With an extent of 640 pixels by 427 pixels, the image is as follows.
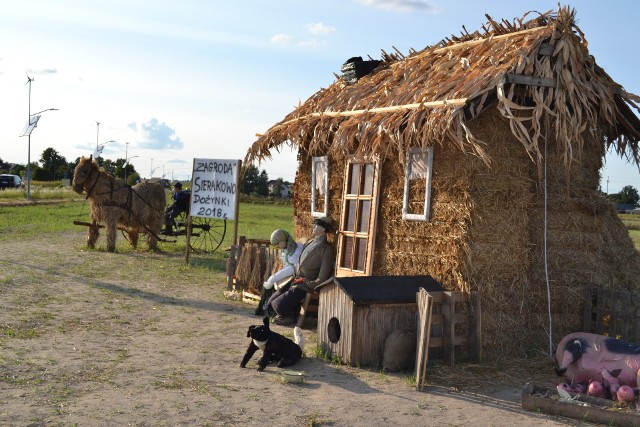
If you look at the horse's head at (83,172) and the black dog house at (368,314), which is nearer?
the black dog house at (368,314)

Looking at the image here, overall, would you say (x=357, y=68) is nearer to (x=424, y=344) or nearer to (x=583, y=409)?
(x=424, y=344)

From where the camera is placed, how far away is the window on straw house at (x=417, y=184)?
952cm

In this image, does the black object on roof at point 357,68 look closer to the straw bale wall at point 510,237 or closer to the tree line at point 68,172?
the straw bale wall at point 510,237

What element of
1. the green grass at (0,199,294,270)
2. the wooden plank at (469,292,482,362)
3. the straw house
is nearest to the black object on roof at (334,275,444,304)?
the straw house

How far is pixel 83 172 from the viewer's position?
18.8m

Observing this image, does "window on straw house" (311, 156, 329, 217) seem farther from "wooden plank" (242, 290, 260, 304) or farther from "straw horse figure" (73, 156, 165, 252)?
"straw horse figure" (73, 156, 165, 252)

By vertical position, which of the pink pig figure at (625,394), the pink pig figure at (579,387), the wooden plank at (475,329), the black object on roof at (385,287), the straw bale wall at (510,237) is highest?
the straw bale wall at (510,237)

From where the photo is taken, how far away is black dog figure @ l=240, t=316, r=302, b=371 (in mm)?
8234

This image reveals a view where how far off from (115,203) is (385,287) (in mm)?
11981

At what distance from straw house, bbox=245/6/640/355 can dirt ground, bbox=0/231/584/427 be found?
4.83 feet

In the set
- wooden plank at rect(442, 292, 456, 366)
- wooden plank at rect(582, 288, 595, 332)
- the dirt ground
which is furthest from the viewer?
wooden plank at rect(582, 288, 595, 332)

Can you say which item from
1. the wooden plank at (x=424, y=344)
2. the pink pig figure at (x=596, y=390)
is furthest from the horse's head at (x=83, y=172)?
the pink pig figure at (x=596, y=390)

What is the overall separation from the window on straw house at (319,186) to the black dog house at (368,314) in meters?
3.16

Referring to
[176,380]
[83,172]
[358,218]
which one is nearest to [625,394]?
[176,380]
